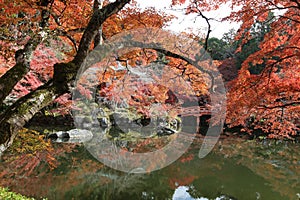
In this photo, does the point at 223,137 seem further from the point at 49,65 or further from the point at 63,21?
the point at 63,21

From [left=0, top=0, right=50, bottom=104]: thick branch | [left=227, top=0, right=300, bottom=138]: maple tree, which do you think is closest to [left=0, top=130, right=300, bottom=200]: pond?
[left=227, top=0, right=300, bottom=138]: maple tree

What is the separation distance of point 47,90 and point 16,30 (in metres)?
2.24

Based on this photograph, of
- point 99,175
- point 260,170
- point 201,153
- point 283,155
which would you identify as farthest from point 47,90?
point 283,155

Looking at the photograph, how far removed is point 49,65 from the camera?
8.05 m

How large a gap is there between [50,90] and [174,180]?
15.7 feet

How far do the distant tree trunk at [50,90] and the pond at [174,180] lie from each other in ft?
9.78

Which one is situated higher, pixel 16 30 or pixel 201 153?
pixel 16 30

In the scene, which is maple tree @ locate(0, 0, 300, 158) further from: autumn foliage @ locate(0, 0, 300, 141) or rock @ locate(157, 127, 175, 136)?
rock @ locate(157, 127, 175, 136)

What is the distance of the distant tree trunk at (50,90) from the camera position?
214 cm

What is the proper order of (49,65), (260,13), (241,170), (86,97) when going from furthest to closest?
(86,97), (49,65), (241,170), (260,13)

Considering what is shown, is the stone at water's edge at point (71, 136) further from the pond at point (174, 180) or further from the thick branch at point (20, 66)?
the thick branch at point (20, 66)

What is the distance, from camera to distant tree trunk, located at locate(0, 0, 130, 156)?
7.01ft

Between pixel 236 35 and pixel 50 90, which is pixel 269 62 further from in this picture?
pixel 50 90

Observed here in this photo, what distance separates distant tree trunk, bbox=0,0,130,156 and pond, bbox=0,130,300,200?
2982 millimetres
